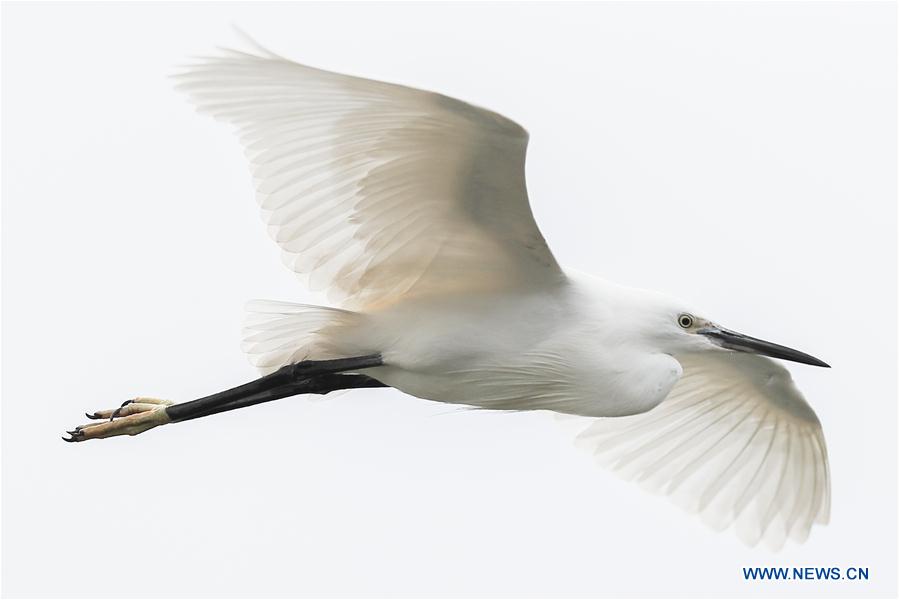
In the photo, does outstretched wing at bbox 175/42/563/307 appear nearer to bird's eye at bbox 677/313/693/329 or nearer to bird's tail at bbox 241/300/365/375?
bird's tail at bbox 241/300/365/375

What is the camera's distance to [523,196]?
7.38 meters

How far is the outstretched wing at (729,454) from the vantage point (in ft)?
31.2

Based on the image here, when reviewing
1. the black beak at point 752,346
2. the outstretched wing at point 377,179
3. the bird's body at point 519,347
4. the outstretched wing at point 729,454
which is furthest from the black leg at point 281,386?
the outstretched wing at point 729,454

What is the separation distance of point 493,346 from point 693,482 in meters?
2.44

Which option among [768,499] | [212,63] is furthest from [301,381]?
[768,499]

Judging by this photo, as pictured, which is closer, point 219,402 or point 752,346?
point 219,402

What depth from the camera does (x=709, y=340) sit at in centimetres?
830

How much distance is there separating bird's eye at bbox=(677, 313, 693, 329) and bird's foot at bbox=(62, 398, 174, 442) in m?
2.73

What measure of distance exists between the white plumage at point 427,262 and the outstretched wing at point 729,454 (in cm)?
97

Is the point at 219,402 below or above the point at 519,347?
below

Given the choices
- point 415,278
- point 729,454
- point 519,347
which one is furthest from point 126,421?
point 729,454

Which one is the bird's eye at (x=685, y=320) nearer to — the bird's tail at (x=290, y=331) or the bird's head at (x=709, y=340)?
the bird's head at (x=709, y=340)

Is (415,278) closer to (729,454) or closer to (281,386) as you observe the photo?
(281,386)

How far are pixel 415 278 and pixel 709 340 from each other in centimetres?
162
